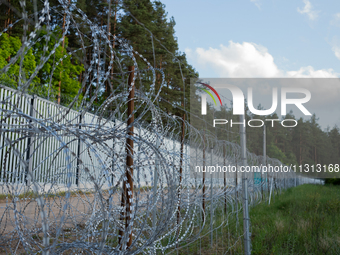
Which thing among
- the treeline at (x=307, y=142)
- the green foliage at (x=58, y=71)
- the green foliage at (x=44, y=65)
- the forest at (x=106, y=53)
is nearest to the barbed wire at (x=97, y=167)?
the forest at (x=106, y=53)

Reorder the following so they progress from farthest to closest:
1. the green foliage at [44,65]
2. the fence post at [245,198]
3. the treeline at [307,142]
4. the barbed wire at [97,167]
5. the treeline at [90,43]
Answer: the treeline at [307,142], the treeline at [90,43], the green foliage at [44,65], the fence post at [245,198], the barbed wire at [97,167]

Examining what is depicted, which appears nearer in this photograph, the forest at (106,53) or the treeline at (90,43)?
the forest at (106,53)

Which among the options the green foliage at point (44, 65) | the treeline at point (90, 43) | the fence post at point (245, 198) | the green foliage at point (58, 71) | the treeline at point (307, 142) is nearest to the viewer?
the fence post at point (245, 198)

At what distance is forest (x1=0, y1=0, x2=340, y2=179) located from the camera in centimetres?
300

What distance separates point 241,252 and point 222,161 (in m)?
2.26

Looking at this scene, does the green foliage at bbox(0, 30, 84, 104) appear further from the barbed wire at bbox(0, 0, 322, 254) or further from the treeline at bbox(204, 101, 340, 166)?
the treeline at bbox(204, 101, 340, 166)

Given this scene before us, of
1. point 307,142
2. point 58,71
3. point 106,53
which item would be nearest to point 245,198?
point 106,53

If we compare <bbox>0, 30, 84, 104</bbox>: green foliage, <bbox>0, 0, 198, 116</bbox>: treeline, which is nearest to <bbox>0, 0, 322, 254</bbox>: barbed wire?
<bbox>0, 0, 198, 116</bbox>: treeline

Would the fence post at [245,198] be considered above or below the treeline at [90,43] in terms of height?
below

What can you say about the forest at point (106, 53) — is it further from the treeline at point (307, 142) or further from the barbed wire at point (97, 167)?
the treeline at point (307, 142)

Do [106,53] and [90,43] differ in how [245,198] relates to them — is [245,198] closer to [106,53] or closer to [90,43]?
[106,53]

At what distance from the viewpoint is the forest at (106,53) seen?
3.00 meters

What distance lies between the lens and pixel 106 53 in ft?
20.7

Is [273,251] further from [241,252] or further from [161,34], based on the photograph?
[161,34]
